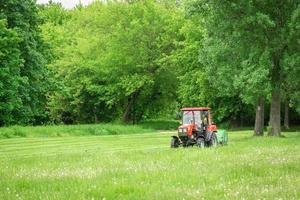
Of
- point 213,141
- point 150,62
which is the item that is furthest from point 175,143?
point 150,62

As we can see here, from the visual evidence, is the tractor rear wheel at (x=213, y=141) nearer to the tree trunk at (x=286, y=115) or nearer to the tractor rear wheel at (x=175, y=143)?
the tractor rear wheel at (x=175, y=143)

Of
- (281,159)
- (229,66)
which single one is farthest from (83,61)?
(281,159)

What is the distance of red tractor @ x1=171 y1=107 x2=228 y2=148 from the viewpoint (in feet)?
94.4

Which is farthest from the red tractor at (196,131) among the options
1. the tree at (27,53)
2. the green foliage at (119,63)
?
the green foliage at (119,63)

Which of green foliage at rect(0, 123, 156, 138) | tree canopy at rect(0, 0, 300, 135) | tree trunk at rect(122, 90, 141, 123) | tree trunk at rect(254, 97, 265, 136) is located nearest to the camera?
tree canopy at rect(0, 0, 300, 135)

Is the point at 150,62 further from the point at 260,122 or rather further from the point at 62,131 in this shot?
the point at 260,122

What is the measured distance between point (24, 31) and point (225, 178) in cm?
3934

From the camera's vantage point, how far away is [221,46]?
37469mm

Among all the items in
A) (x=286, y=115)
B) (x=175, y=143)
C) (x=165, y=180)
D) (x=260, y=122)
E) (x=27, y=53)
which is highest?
(x=27, y=53)

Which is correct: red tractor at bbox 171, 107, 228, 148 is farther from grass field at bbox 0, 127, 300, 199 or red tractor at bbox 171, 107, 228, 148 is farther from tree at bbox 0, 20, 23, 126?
tree at bbox 0, 20, 23, 126

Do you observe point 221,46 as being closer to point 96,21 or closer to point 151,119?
point 96,21

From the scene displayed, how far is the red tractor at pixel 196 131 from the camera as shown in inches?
1133

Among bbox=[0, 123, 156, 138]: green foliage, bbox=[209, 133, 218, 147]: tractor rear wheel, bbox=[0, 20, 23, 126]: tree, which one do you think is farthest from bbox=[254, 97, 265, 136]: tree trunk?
bbox=[0, 20, 23, 126]: tree

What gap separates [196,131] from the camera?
96.0ft
